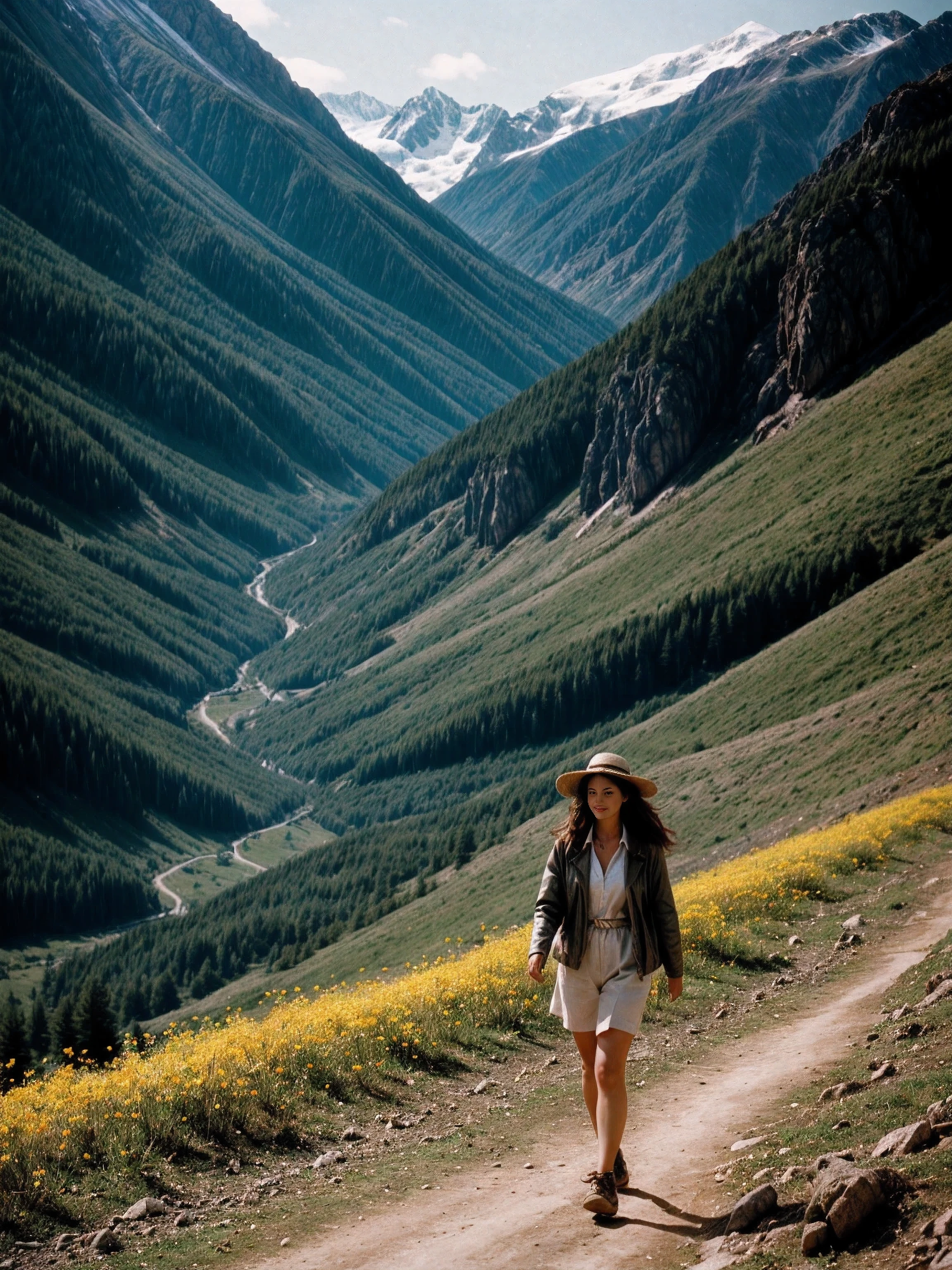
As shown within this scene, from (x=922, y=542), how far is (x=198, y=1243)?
137 m

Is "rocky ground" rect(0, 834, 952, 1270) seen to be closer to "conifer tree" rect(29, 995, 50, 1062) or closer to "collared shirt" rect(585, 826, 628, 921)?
"collared shirt" rect(585, 826, 628, 921)

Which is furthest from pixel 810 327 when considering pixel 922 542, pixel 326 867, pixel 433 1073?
pixel 433 1073

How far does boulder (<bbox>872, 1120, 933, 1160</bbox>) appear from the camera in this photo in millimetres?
12320

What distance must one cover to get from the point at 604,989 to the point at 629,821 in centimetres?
204

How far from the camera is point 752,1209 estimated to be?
484 inches

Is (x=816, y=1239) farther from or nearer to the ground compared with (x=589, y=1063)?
nearer to the ground

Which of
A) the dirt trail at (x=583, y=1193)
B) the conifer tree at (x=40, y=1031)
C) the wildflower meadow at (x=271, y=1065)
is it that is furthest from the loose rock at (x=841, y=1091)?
the conifer tree at (x=40, y=1031)

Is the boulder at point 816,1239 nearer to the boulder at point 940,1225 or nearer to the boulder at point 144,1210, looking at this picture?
the boulder at point 940,1225

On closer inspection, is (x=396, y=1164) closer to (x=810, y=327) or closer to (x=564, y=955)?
(x=564, y=955)

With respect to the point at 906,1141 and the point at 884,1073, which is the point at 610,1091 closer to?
the point at 906,1141

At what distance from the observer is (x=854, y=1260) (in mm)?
10641

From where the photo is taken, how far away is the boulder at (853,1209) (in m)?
11.0

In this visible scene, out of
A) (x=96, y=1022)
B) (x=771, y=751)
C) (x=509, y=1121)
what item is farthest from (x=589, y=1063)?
(x=771, y=751)

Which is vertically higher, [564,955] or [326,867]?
[564,955]
